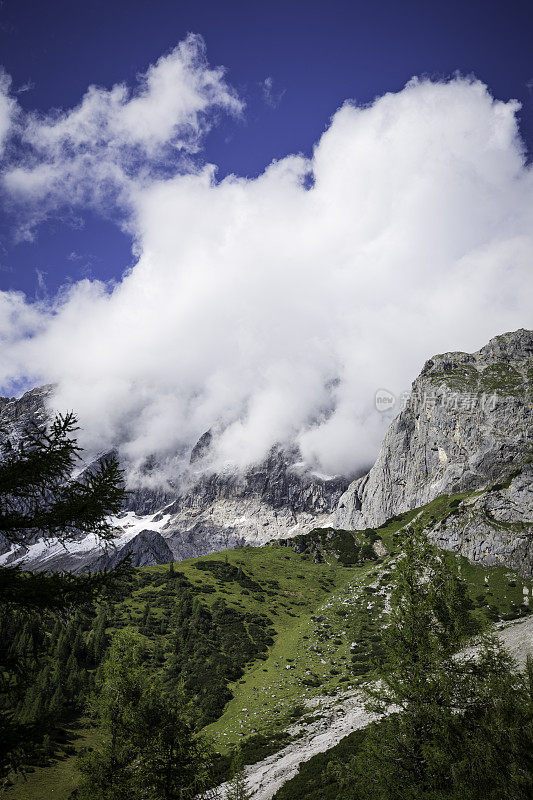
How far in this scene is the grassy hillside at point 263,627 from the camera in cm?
4938

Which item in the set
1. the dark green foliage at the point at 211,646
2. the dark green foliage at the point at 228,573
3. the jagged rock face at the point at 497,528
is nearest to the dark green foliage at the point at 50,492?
the dark green foliage at the point at 211,646

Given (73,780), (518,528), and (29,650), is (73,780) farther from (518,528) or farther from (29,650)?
(518,528)

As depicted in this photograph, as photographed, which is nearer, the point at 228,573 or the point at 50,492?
the point at 50,492

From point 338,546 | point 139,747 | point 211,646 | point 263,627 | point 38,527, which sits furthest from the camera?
point 338,546

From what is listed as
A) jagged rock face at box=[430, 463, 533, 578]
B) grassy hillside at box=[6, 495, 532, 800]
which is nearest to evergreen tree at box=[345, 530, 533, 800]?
grassy hillside at box=[6, 495, 532, 800]

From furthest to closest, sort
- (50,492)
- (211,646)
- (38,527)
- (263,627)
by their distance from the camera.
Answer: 1. (263,627)
2. (211,646)
3. (50,492)
4. (38,527)

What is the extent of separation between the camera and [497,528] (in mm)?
98000

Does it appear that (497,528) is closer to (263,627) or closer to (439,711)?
(263,627)

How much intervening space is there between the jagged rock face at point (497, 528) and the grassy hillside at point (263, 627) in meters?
3.74

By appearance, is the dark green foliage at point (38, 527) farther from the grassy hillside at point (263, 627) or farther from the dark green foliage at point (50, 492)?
the grassy hillside at point (263, 627)

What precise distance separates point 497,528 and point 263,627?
204 ft

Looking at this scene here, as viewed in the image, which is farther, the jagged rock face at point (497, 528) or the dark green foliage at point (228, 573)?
the dark green foliage at point (228, 573)

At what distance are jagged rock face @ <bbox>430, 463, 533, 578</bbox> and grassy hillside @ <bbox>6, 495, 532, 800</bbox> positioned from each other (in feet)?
12.3

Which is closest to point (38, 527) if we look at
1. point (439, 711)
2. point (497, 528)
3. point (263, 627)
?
point (439, 711)
